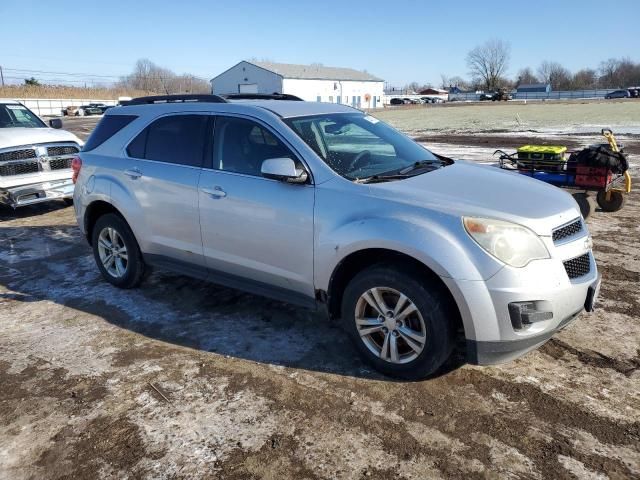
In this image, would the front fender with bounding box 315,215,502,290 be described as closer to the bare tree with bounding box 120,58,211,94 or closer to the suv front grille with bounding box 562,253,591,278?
the suv front grille with bounding box 562,253,591,278

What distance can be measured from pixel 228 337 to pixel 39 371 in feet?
4.59

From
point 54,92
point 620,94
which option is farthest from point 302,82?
point 620,94

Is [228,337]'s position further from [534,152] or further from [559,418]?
[534,152]

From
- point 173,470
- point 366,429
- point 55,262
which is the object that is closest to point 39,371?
point 173,470

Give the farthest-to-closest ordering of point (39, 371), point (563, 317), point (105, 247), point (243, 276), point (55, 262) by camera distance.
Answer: point (55, 262) < point (105, 247) < point (243, 276) < point (39, 371) < point (563, 317)

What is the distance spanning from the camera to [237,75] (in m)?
76.1

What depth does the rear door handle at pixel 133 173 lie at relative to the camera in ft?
16.1

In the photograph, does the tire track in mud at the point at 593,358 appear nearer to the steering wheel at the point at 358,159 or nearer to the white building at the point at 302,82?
the steering wheel at the point at 358,159

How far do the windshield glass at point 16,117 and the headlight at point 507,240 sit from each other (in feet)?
30.3

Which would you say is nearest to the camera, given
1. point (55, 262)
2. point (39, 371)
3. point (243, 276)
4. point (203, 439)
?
point (203, 439)

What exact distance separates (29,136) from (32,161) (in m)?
0.51

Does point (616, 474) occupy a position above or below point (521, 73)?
below

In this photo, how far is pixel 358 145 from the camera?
427 centimetres

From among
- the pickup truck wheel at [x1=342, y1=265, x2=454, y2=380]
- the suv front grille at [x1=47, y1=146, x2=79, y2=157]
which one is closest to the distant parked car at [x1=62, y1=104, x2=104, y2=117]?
the suv front grille at [x1=47, y1=146, x2=79, y2=157]
